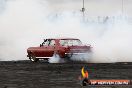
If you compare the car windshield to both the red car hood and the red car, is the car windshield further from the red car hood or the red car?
the red car hood

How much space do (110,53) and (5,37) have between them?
63.1 feet

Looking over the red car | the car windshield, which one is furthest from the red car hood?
the car windshield

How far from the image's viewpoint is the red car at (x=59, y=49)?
30406mm

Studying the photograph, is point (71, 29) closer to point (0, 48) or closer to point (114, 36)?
point (0, 48)

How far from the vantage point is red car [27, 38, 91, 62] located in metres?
30.4

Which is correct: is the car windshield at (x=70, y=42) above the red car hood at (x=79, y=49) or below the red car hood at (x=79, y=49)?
above

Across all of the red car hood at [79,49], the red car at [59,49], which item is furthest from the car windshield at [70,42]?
the red car hood at [79,49]

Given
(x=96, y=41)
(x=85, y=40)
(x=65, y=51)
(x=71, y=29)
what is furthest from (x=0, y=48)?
(x=65, y=51)

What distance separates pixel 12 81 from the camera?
1886 cm

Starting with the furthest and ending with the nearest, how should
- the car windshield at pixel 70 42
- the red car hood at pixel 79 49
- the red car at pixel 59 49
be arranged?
the car windshield at pixel 70 42 < the red car at pixel 59 49 < the red car hood at pixel 79 49

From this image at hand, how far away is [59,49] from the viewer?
31.0 metres

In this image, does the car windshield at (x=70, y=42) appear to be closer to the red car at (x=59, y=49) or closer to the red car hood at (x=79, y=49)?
the red car at (x=59, y=49)

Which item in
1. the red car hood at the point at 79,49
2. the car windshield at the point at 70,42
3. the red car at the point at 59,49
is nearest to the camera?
the red car hood at the point at 79,49

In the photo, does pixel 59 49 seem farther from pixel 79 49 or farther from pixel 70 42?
pixel 79 49
